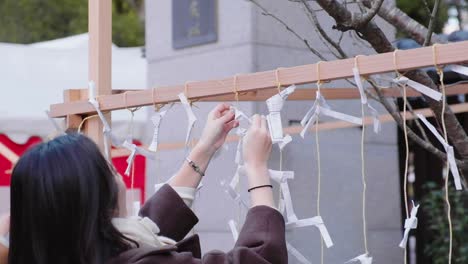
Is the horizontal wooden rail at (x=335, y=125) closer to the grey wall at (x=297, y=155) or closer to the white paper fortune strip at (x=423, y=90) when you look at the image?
the grey wall at (x=297, y=155)

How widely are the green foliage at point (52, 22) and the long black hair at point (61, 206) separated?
33.4 ft

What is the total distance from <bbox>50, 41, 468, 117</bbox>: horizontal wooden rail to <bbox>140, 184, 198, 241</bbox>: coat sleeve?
26 centimetres

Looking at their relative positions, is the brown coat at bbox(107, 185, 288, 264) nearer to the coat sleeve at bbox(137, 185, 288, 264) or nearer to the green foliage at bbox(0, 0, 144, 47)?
the coat sleeve at bbox(137, 185, 288, 264)

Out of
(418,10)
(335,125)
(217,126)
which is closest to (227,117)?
(217,126)

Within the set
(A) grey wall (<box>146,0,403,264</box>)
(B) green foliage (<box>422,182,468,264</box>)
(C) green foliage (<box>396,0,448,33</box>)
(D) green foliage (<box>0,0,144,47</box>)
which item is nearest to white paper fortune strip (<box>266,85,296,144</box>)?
(A) grey wall (<box>146,0,403,264</box>)

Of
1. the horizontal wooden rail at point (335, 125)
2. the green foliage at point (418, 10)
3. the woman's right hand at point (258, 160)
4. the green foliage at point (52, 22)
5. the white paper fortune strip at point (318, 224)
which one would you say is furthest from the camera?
the green foliage at point (52, 22)

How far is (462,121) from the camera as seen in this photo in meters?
5.10

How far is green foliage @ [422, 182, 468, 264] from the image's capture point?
15.3 feet

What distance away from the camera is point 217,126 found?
6.60 feet

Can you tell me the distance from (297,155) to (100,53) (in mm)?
1787

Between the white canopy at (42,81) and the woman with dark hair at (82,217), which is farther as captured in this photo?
the white canopy at (42,81)

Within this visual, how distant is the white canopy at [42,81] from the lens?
533cm

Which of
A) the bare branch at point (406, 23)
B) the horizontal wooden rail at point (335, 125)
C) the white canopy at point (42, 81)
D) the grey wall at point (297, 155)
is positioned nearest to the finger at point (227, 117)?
the bare branch at point (406, 23)

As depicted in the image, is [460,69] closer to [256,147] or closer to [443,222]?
[256,147]
